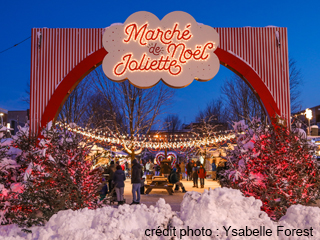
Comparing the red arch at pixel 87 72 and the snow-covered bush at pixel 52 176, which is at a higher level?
the red arch at pixel 87 72

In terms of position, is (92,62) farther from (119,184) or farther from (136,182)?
(136,182)

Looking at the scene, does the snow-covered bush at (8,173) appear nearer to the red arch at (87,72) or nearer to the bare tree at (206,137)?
the red arch at (87,72)

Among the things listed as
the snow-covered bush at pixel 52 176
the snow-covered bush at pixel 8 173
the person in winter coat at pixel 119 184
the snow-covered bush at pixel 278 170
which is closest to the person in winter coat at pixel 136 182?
the person in winter coat at pixel 119 184

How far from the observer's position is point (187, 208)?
5012 millimetres

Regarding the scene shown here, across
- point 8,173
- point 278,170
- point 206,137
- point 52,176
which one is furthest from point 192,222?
point 206,137

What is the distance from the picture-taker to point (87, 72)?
8.60m

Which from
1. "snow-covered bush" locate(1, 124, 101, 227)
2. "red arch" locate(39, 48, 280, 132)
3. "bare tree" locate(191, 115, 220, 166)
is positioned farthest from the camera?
"bare tree" locate(191, 115, 220, 166)

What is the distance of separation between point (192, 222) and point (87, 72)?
18.5ft

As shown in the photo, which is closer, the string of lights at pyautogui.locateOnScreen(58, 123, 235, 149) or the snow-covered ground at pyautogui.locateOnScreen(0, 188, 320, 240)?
the snow-covered ground at pyautogui.locateOnScreen(0, 188, 320, 240)

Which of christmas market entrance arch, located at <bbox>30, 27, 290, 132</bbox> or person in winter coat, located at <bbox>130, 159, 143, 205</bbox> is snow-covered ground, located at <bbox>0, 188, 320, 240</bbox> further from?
person in winter coat, located at <bbox>130, 159, 143, 205</bbox>

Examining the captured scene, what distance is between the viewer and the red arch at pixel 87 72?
27.7 ft

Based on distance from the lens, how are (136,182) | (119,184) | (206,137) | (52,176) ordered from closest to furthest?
(52,176), (119,184), (136,182), (206,137)

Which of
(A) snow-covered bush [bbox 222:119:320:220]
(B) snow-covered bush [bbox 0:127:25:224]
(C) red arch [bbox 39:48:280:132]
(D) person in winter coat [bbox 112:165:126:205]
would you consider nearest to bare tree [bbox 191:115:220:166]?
(D) person in winter coat [bbox 112:165:126:205]

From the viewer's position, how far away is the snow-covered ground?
447cm
